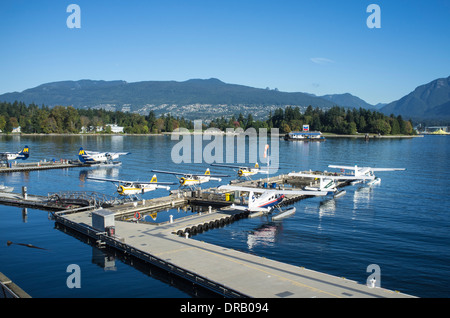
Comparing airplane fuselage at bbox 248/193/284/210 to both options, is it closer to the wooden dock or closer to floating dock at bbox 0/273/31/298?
the wooden dock

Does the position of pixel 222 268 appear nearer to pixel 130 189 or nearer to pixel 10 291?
pixel 10 291

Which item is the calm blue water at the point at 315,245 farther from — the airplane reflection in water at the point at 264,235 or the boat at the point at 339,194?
the boat at the point at 339,194

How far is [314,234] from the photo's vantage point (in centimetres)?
3819

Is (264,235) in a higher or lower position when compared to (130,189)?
lower

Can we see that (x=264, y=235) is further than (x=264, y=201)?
No

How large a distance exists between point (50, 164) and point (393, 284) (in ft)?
261

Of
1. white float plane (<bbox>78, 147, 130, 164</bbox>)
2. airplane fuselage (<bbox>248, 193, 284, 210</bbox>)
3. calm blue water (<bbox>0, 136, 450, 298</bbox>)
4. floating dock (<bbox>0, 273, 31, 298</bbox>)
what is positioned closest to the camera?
floating dock (<bbox>0, 273, 31, 298</bbox>)

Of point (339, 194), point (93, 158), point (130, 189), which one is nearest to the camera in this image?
point (130, 189)

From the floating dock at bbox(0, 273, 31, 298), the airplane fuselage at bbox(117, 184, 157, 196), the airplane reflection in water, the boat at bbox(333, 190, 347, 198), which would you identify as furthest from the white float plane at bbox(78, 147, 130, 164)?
the floating dock at bbox(0, 273, 31, 298)

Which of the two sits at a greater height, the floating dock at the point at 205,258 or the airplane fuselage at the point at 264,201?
the airplane fuselage at the point at 264,201

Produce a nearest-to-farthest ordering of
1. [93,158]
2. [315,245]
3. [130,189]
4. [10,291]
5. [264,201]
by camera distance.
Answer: [10,291]
[315,245]
[264,201]
[130,189]
[93,158]

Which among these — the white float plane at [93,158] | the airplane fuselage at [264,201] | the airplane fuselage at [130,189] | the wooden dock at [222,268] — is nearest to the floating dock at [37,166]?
the white float plane at [93,158]

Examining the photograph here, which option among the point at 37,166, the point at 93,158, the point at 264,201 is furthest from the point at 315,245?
the point at 93,158
